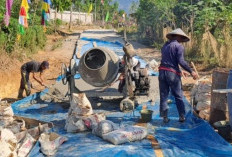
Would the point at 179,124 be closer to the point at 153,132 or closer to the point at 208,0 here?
the point at 153,132

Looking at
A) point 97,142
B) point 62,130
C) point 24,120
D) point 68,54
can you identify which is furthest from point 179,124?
point 68,54

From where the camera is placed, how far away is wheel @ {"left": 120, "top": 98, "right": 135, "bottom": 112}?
20.5ft

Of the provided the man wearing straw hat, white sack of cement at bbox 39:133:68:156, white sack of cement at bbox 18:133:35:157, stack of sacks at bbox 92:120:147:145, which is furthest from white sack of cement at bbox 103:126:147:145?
white sack of cement at bbox 18:133:35:157

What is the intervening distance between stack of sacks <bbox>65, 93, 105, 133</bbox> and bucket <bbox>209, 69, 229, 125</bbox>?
190cm

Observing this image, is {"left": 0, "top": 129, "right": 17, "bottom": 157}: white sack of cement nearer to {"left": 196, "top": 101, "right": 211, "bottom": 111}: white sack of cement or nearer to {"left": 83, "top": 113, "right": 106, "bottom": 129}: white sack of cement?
{"left": 83, "top": 113, "right": 106, "bottom": 129}: white sack of cement

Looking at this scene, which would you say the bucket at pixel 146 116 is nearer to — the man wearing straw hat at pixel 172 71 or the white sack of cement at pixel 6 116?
the man wearing straw hat at pixel 172 71

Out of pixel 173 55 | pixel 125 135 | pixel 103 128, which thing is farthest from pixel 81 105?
pixel 173 55

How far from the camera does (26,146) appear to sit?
4504 mm

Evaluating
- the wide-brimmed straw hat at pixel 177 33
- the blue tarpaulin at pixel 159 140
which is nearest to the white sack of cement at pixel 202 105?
the blue tarpaulin at pixel 159 140

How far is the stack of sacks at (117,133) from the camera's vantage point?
443 cm

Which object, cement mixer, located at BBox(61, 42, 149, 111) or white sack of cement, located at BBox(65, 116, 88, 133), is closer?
white sack of cement, located at BBox(65, 116, 88, 133)

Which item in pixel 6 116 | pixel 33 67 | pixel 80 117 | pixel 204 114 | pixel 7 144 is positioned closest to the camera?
pixel 7 144

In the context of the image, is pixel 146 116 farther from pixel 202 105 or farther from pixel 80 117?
pixel 202 105

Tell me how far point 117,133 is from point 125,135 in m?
0.11
